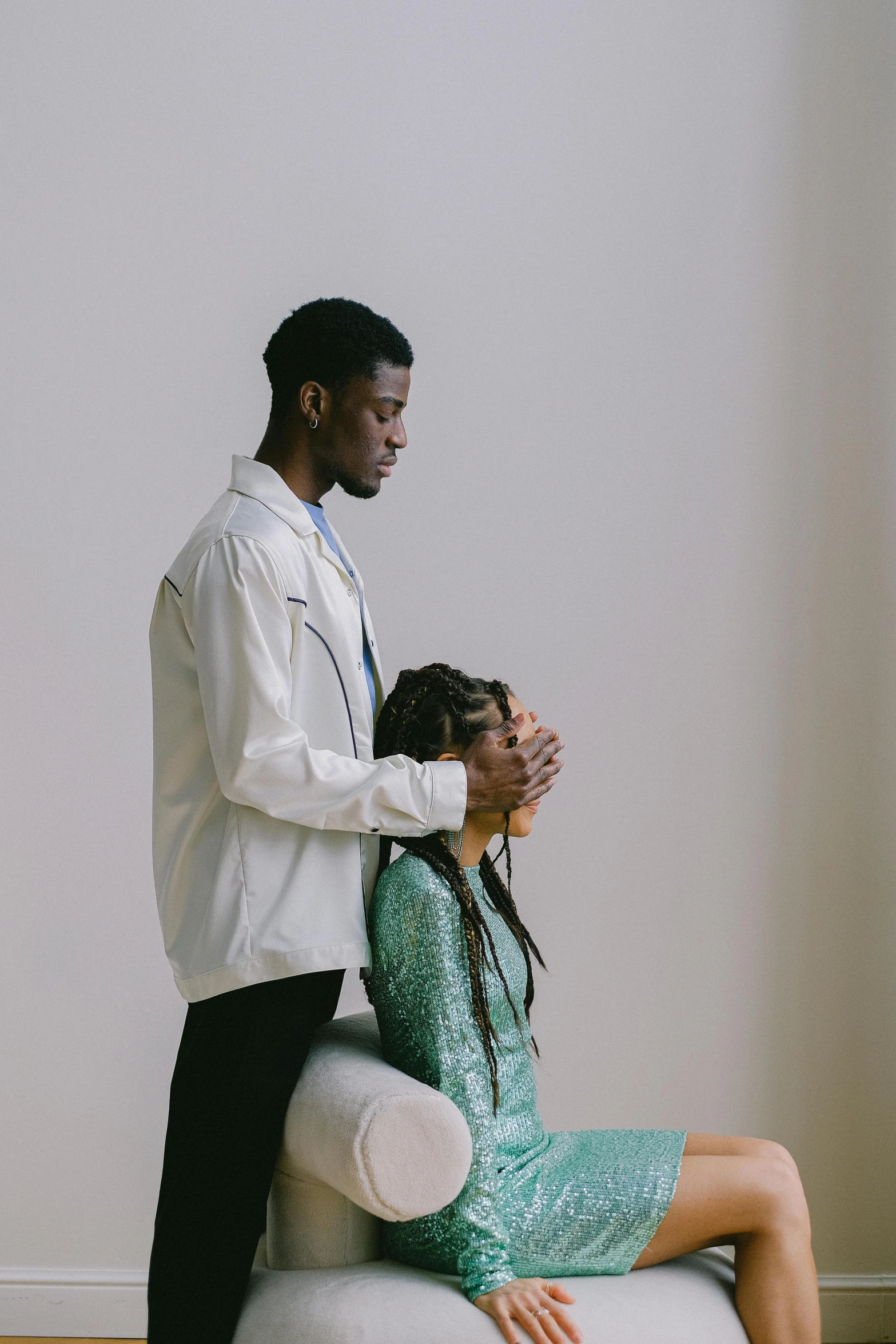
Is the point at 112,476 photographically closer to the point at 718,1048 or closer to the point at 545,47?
the point at 545,47

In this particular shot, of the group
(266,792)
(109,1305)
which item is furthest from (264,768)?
(109,1305)

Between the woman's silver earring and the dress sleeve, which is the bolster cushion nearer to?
the dress sleeve

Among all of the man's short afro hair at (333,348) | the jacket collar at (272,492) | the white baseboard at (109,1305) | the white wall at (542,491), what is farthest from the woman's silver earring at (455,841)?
the white baseboard at (109,1305)

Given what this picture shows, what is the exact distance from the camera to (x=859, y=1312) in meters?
2.31

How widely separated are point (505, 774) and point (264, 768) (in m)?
0.27

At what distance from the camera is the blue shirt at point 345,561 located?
Answer: 4.87 ft

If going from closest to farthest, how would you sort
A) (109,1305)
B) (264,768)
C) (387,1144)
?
(387,1144) → (264,768) → (109,1305)

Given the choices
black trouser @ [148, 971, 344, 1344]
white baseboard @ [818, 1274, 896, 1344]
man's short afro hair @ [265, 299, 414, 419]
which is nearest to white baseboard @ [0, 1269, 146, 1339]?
black trouser @ [148, 971, 344, 1344]

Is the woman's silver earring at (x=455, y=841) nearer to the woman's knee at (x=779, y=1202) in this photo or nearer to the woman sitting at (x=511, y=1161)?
the woman sitting at (x=511, y=1161)

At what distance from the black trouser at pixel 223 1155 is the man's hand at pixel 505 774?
0.97 feet

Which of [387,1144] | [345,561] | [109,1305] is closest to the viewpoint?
[387,1144]

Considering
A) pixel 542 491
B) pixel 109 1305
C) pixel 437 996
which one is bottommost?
pixel 109 1305

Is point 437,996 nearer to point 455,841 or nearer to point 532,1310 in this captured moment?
point 455,841

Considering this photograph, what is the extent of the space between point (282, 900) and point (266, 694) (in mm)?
230
